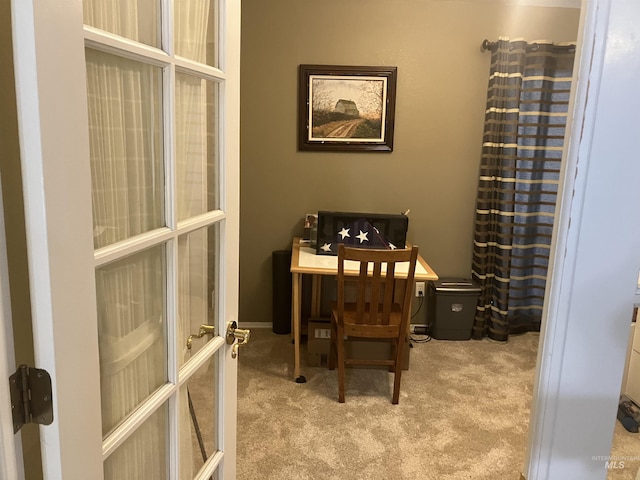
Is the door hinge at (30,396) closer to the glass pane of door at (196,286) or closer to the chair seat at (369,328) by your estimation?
the glass pane of door at (196,286)

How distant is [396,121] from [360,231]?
35.9 inches

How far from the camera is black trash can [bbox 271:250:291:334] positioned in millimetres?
3768

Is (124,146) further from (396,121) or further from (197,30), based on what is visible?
(396,121)

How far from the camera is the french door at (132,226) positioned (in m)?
0.71

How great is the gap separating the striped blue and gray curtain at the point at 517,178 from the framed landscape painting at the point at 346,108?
0.74 m

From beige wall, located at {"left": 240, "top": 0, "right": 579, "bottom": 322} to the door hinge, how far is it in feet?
10.2

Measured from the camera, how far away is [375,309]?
112 inches

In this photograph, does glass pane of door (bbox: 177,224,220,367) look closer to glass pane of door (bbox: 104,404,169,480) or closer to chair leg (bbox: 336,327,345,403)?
glass pane of door (bbox: 104,404,169,480)

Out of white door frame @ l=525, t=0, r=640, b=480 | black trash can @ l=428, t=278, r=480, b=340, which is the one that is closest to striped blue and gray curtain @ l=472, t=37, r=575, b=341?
black trash can @ l=428, t=278, r=480, b=340

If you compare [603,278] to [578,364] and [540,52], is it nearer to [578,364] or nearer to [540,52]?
[578,364]

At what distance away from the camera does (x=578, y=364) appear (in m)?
0.88

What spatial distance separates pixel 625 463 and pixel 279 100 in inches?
127

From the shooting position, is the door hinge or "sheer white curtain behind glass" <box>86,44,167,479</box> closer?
the door hinge
